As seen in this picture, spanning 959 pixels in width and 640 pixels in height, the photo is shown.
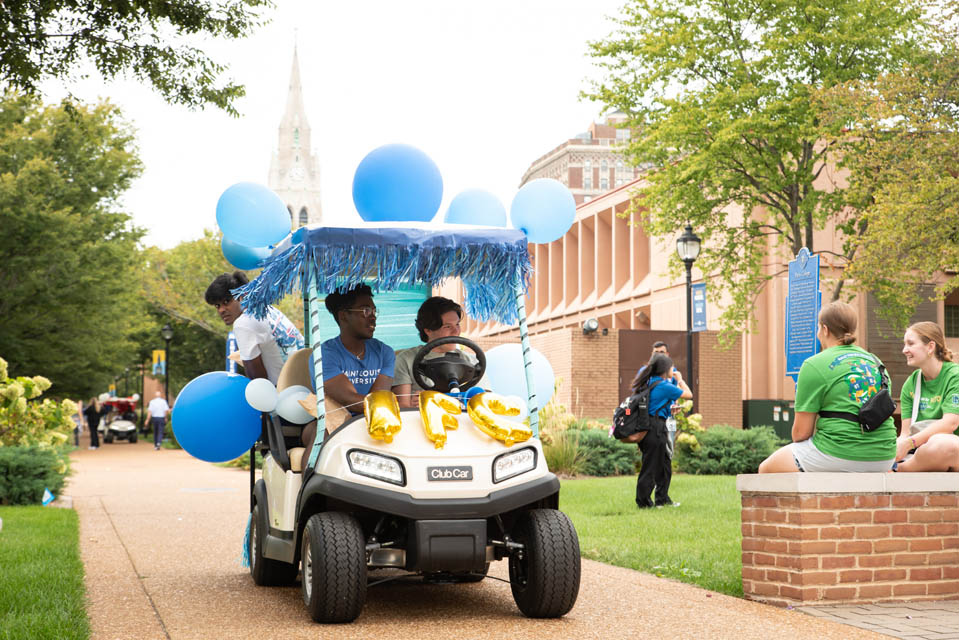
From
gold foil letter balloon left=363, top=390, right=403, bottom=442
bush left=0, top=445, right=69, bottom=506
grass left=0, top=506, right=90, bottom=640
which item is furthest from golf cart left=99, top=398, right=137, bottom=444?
gold foil letter balloon left=363, top=390, right=403, bottom=442

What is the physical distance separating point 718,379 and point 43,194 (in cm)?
1949

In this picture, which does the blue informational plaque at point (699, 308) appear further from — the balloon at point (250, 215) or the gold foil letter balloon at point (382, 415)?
the gold foil letter balloon at point (382, 415)

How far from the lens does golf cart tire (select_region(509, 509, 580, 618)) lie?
246 inches

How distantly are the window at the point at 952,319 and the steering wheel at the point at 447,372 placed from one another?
1413 inches

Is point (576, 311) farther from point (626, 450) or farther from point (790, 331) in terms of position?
point (790, 331)

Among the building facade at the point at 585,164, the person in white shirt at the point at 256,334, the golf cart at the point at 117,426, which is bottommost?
the golf cart at the point at 117,426

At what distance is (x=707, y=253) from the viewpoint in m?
30.5

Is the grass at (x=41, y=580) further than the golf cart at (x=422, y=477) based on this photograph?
No

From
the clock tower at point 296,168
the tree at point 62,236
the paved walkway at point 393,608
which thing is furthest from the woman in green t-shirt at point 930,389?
the clock tower at point 296,168

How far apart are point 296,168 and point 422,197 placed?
428ft

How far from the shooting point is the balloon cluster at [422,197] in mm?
7180

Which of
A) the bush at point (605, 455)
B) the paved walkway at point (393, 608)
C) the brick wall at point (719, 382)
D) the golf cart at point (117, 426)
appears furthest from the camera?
the golf cart at point (117, 426)

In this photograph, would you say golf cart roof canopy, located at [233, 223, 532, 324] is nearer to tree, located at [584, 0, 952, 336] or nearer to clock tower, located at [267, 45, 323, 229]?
tree, located at [584, 0, 952, 336]

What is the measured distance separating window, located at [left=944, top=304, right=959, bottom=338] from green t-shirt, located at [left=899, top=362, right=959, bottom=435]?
3366cm
